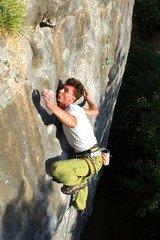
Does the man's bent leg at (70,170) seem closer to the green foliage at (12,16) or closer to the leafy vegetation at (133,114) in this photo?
the green foliage at (12,16)

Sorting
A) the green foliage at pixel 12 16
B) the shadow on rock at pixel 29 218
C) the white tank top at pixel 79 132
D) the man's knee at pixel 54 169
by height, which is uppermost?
the green foliage at pixel 12 16

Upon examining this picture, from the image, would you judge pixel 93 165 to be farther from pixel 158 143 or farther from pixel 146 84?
pixel 146 84

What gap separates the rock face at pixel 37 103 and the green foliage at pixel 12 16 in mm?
105

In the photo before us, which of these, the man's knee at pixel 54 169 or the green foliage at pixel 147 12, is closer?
the man's knee at pixel 54 169

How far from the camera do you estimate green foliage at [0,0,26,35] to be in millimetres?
2109

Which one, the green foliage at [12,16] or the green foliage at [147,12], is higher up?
the green foliage at [12,16]

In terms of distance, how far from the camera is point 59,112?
2.82 m

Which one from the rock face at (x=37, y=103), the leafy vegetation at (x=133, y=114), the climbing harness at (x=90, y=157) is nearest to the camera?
the rock face at (x=37, y=103)

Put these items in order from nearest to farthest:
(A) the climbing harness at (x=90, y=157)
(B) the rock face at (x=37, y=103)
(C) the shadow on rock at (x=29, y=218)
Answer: (B) the rock face at (x=37, y=103) < (C) the shadow on rock at (x=29, y=218) < (A) the climbing harness at (x=90, y=157)

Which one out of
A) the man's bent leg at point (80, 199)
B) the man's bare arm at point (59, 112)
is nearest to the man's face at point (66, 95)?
the man's bare arm at point (59, 112)

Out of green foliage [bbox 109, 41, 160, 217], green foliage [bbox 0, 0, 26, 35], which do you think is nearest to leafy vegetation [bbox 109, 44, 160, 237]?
green foliage [bbox 109, 41, 160, 217]

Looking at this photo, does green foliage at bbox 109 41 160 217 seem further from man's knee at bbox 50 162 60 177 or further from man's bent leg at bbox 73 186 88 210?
man's knee at bbox 50 162 60 177

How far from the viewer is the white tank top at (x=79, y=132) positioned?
10.3ft

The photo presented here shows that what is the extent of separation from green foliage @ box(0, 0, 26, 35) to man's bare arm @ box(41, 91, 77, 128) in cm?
74
